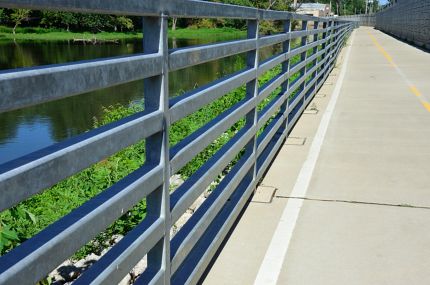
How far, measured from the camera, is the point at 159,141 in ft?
8.57

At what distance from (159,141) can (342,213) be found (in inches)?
104

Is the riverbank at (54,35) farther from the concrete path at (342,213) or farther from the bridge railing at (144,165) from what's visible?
the bridge railing at (144,165)

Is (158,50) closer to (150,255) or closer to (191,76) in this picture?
(150,255)

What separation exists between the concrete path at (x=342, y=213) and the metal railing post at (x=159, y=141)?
2.96 feet

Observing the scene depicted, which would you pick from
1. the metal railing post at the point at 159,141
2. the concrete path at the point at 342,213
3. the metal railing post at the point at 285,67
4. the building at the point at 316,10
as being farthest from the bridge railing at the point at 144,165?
the building at the point at 316,10

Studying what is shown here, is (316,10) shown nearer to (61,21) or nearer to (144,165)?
(61,21)

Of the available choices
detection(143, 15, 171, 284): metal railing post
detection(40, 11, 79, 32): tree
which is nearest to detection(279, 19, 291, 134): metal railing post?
detection(143, 15, 171, 284): metal railing post

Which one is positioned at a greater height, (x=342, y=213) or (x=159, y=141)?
(x=159, y=141)

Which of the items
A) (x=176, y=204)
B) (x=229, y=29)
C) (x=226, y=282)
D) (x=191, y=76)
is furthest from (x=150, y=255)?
(x=229, y=29)

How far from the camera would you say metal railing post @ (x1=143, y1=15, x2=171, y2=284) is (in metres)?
2.50

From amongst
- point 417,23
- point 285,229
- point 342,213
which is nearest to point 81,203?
point 285,229

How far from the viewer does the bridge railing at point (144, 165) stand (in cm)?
163

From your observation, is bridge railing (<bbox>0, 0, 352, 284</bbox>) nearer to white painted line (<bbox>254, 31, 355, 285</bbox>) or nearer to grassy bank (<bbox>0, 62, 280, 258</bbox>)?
white painted line (<bbox>254, 31, 355, 285</bbox>)

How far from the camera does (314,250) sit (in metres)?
3.98
